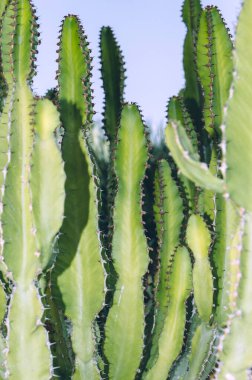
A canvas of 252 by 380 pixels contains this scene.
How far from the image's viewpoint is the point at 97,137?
4.40 m

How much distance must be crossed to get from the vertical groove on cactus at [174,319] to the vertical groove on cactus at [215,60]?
0.66 meters

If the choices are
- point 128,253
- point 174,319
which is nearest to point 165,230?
point 128,253

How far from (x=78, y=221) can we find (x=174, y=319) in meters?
0.54

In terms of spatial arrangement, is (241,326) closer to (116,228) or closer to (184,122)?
(116,228)

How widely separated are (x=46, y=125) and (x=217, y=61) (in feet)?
3.25

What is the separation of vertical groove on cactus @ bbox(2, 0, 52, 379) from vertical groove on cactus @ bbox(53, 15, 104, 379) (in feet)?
0.87

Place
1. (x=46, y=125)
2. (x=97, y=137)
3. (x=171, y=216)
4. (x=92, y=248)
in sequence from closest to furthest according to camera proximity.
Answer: (x=46, y=125)
(x=92, y=248)
(x=171, y=216)
(x=97, y=137)

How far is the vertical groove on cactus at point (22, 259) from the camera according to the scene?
2.03 metres

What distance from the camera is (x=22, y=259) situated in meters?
2.04

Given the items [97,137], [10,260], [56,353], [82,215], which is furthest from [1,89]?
[97,137]

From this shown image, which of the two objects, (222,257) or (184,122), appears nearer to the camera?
(222,257)

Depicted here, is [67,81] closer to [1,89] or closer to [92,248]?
[1,89]

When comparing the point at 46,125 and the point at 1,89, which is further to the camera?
the point at 1,89

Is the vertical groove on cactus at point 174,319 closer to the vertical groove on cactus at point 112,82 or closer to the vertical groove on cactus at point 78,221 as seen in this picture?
the vertical groove on cactus at point 78,221
